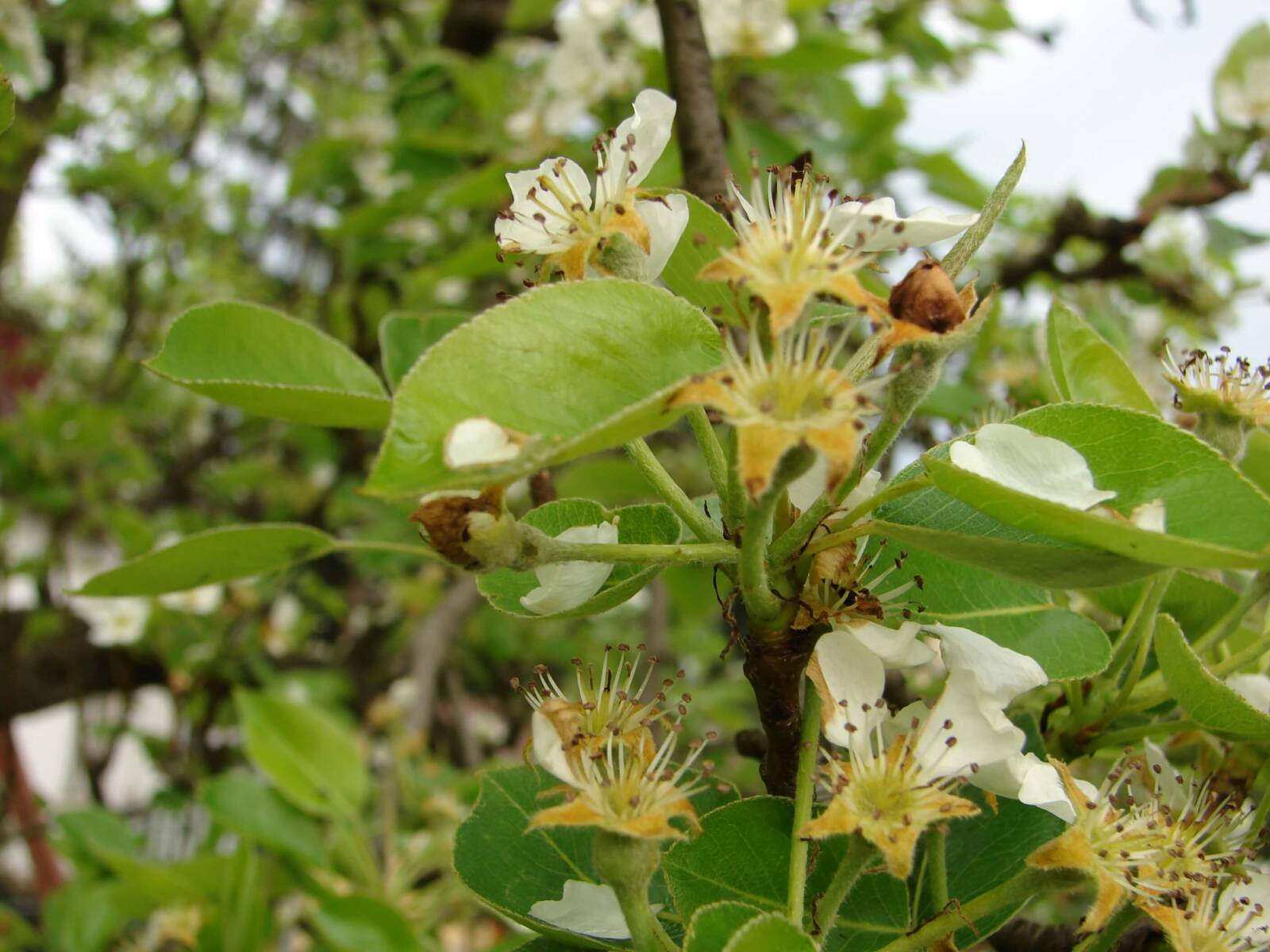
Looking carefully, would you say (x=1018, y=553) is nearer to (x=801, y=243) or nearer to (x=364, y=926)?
(x=801, y=243)

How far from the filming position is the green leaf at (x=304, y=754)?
1420 millimetres

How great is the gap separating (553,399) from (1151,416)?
0.85ft

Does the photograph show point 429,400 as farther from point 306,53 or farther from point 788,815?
point 306,53

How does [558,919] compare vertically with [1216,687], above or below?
below

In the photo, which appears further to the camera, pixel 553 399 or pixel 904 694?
pixel 904 694

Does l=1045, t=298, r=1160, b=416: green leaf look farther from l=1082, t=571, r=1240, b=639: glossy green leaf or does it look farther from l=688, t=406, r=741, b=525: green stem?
l=688, t=406, r=741, b=525: green stem

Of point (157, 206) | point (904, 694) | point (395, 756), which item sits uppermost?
point (904, 694)

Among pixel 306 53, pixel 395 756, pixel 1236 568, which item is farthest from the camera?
pixel 306 53

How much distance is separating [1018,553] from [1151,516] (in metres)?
0.06

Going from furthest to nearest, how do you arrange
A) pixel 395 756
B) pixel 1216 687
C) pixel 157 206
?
pixel 157 206 < pixel 395 756 < pixel 1216 687

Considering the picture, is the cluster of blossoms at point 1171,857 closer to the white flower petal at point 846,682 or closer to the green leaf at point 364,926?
the white flower petal at point 846,682

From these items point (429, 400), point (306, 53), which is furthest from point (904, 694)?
point (306, 53)

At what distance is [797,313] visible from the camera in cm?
44

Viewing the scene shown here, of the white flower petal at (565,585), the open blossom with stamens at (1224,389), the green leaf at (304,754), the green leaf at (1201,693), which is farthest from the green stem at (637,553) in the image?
the green leaf at (304,754)
